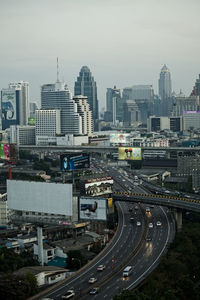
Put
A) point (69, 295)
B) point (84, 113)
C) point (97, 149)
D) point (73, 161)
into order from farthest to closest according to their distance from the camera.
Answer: point (84, 113) < point (97, 149) < point (73, 161) < point (69, 295)

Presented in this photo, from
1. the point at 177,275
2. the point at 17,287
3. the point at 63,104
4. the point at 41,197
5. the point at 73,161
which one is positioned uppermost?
the point at 63,104

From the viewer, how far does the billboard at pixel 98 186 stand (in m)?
47.8

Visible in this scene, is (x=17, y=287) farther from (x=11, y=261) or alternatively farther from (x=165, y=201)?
(x=165, y=201)

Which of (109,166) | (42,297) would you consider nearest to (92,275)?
(42,297)

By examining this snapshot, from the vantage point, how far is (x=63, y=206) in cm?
4234

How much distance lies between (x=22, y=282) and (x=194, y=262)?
10.2 m

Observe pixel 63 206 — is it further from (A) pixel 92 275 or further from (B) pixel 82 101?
(B) pixel 82 101

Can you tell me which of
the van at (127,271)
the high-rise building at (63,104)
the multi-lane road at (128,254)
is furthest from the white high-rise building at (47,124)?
the van at (127,271)

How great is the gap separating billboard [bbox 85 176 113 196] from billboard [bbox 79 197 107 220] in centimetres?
607

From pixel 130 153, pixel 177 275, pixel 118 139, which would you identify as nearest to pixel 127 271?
pixel 177 275

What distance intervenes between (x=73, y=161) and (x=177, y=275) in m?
19.4

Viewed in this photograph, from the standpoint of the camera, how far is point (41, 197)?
143 feet

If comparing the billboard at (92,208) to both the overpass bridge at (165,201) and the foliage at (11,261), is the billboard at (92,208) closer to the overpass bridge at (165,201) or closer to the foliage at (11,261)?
the foliage at (11,261)

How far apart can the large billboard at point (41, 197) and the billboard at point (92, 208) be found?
1.05 m
